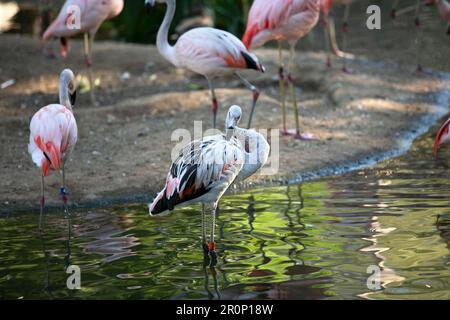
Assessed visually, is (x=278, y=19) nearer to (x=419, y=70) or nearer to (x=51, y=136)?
(x=51, y=136)

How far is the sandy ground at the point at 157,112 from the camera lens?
7.27 metres

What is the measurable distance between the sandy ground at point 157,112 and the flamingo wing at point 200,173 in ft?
5.48

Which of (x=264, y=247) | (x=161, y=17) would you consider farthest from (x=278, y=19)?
(x=161, y=17)

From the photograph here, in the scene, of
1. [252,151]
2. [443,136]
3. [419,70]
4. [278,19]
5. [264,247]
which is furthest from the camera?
[419,70]

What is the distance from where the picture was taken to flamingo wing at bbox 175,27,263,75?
7.23 m

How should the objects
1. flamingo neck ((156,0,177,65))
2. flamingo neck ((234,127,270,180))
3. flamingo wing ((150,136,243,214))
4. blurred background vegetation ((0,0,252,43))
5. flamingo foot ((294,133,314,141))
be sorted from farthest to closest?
blurred background vegetation ((0,0,252,43))
flamingo foot ((294,133,314,141))
flamingo neck ((156,0,177,65))
flamingo neck ((234,127,270,180))
flamingo wing ((150,136,243,214))

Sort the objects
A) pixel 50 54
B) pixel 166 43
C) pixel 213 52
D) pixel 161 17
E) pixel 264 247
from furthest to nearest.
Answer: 1. pixel 161 17
2. pixel 50 54
3. pixel 166 43
4. pixel 213 52
5. pixel 264 247

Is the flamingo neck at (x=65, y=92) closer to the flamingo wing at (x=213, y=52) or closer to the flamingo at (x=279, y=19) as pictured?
the flamingo wing at (x=213, y=52)

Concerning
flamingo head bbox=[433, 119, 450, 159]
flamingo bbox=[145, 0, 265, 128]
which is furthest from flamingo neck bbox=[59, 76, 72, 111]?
flamingo head bbox=[433, 119, 450, 159]

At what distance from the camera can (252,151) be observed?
229 inches

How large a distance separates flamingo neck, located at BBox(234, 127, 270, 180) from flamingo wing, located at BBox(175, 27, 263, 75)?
57.4 inches

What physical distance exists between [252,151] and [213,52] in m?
1.67

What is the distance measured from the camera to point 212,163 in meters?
5.25

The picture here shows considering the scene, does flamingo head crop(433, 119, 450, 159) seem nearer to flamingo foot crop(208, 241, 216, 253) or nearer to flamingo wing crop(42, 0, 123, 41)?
flamingo foot crop(208, 241, 216, 253)
